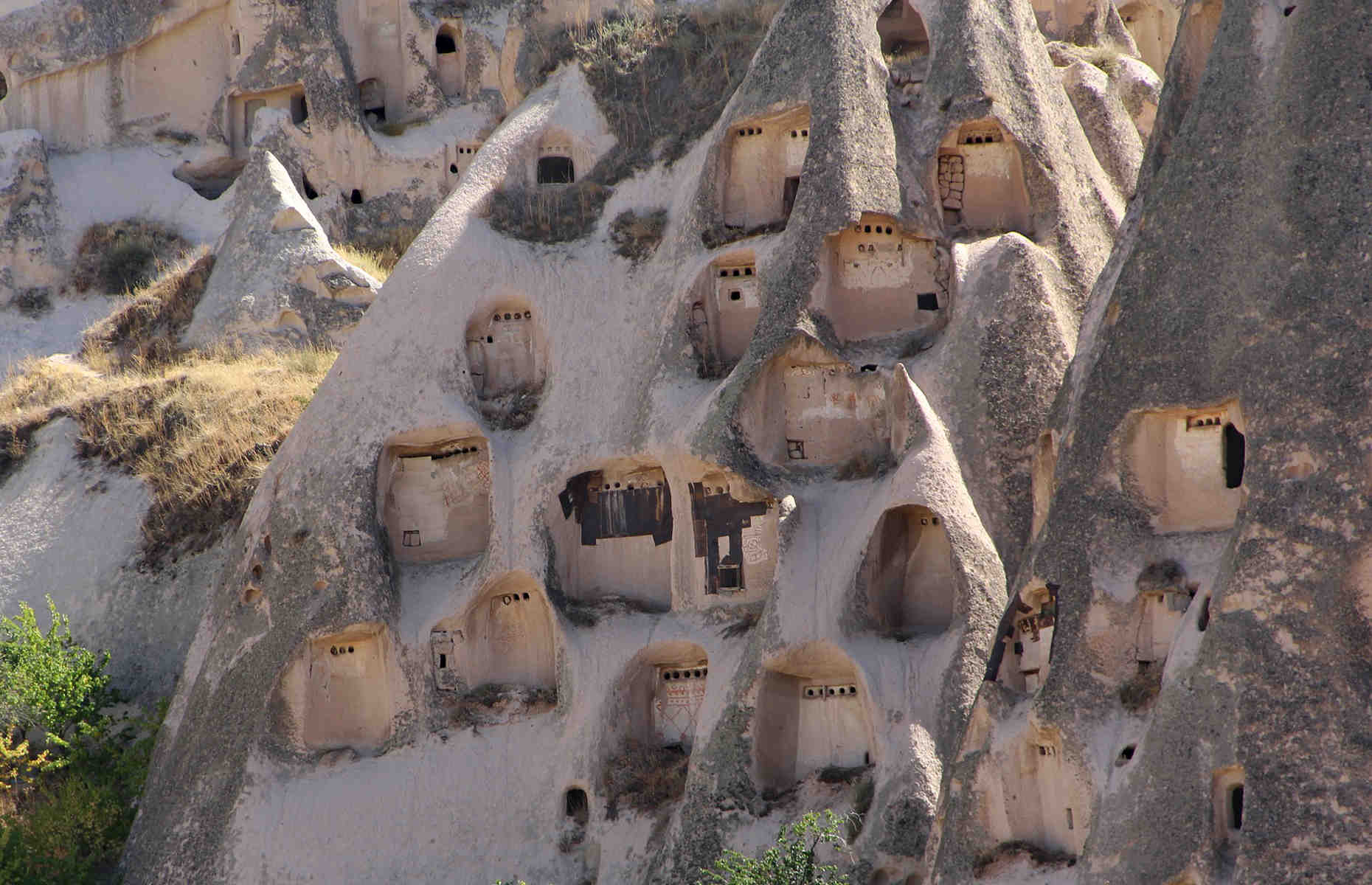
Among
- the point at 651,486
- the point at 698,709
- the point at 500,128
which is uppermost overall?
the point at 500,128

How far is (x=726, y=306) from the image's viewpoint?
97.1ft

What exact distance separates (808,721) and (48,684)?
910 centimetres

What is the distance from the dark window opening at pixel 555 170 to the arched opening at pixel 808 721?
833 cm

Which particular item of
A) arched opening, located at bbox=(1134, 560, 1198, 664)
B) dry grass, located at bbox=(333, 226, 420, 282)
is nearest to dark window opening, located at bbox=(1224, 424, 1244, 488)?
arched opening, located at bbox=(1134, 560, 1198, 664)

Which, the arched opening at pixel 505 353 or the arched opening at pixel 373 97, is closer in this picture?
the arched opening at pixel 505 353

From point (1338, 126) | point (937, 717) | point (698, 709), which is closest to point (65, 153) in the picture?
point (698, 709)

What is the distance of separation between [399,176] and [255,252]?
12.0ft

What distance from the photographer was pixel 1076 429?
23.1 metres

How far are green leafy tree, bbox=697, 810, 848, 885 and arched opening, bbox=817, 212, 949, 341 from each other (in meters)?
6.10

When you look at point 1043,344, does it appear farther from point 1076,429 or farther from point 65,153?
point 65,153

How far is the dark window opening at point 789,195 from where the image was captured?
29.9m

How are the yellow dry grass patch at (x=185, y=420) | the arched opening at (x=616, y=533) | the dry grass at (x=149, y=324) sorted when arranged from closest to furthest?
the arched opening at (x=616, y=533)
the yellow dry grass patch at (x=185, y=420)
the dry grass at (x=149, y=324)

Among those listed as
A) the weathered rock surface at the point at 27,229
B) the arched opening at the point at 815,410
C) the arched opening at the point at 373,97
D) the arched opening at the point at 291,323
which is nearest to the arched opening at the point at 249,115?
the arched opening at the point at 373,97

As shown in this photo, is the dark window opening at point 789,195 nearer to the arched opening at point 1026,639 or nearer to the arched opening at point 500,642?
the arched opening at point 500,642
